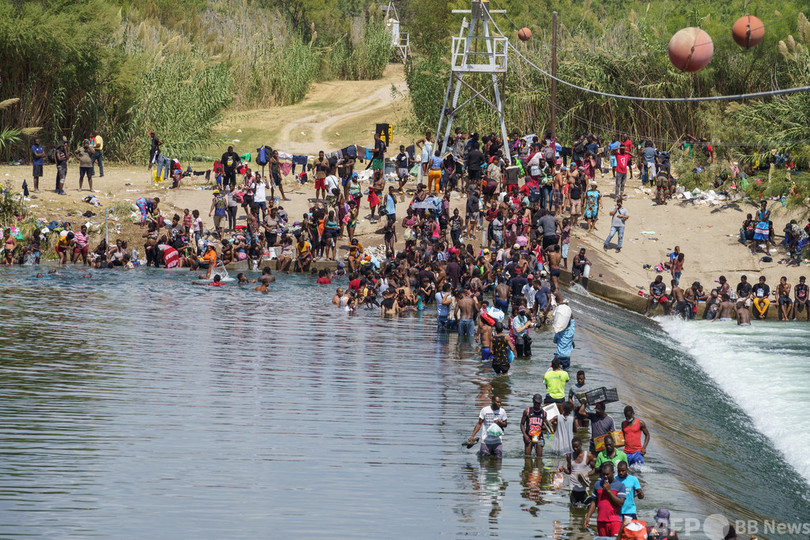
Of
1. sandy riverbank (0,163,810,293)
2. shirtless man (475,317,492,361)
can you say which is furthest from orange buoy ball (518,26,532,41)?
shirtless man (475,317,492,361)

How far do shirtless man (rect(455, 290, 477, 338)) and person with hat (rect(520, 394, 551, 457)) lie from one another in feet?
27.0

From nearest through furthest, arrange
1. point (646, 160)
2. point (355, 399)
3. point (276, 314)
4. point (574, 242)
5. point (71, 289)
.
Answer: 1. point (355, 399)
2. point (276, 314)
3. point (71, 289)
4. point (574, 242)
5. point (646, 160)

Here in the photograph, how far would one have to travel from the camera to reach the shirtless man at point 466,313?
24.2 meters

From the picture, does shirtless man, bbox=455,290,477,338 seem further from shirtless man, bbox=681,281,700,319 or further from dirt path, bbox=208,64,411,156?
dirt path, bbox=208,64,411,156

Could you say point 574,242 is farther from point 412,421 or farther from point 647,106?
point 412,421

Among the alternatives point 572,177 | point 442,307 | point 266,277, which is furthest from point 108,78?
point 442,307

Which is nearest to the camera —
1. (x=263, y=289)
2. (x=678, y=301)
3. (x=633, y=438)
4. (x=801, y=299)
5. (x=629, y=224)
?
(x=633, y=438)

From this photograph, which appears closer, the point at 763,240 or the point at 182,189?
the point at 763,240

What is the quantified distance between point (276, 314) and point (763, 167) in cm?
2077

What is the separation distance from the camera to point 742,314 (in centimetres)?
3081

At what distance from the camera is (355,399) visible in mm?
18812

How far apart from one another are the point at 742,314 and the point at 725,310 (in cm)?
58

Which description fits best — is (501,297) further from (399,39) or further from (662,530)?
(399,39)

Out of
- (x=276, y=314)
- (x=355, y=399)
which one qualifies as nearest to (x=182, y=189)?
(x=276, y=314)
